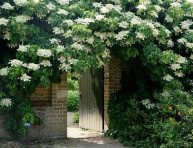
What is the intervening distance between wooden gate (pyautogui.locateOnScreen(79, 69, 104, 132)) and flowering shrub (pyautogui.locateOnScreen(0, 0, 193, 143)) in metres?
2.54

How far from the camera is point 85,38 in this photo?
26.2 feet

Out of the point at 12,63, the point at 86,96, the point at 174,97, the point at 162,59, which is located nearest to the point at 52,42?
the point at 12,63

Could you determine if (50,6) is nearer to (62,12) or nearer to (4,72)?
(62,12)

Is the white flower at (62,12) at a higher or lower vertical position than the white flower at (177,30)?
higher

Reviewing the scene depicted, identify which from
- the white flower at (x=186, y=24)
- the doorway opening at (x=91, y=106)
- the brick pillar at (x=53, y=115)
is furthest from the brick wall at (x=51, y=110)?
the white flower at (x=186, y=24)

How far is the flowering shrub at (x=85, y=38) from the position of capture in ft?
25.3

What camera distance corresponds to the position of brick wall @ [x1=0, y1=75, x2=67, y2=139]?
9877mm

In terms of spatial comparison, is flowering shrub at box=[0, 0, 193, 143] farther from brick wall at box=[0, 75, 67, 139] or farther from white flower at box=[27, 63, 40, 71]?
brick wall at box=[0, 75, 67, 139]

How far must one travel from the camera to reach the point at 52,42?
7977 millimetres

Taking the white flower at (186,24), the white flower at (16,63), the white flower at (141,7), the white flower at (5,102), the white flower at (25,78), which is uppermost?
the white flower at (141,7)

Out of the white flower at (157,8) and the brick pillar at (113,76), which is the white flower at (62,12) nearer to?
the white flower at (157,8)

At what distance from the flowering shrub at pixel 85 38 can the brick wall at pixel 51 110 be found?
1.55m

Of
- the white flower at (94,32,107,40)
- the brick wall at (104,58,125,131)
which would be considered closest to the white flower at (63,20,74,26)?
the white flower at (94,32,107,40)

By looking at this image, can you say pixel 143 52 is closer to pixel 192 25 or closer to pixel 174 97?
pixel 174 97
